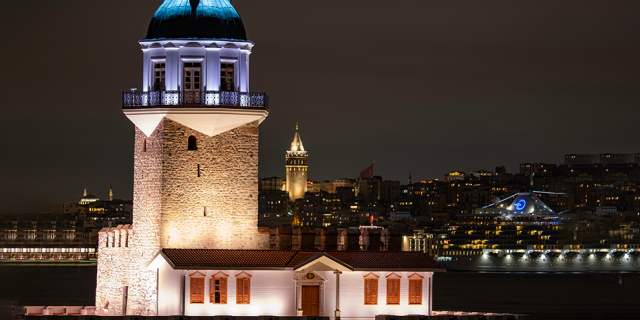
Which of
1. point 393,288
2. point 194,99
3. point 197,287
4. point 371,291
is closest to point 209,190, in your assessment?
point 194,99

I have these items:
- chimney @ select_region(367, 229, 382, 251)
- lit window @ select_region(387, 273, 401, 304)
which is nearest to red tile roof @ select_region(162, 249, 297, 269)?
chimney @ select_region(367, 229, 382, 251)

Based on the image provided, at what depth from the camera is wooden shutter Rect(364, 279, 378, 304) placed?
104ft

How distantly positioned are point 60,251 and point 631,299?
280ft

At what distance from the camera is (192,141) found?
33.7m

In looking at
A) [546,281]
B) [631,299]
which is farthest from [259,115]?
[546,281]

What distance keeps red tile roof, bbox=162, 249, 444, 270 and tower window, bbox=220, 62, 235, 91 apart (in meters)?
5.21

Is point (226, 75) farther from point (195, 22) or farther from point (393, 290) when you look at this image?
point (393, 290)

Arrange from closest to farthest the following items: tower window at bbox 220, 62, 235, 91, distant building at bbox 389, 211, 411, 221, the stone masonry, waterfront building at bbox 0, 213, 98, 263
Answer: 1. the stone masonry
2. tower window at bbox 220, 62, 235, 91
3. waterfront building at bbox 0, 213, 98, 263
4. distant building at bbox 389, 211, 411, 221

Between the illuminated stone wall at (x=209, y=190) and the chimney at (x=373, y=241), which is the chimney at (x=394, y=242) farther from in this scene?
the illuminated stone wall at (x=209, y=190)

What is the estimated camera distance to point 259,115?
3406cm

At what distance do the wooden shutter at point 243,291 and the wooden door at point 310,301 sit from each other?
61.1 inches

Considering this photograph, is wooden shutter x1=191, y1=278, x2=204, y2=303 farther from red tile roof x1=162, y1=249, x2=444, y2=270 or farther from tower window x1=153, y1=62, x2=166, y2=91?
tower window x1=153, y1=62, x2=166, y2=91

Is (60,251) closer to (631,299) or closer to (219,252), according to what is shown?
(631,299)

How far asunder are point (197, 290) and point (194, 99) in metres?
5.91
